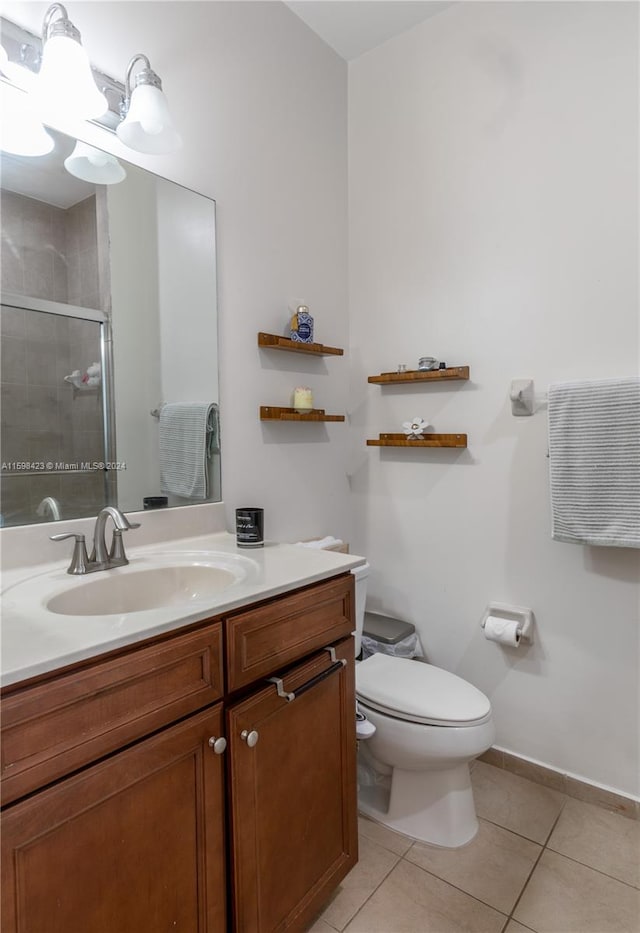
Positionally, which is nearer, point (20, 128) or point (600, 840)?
point (20, 128)

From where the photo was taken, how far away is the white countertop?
0.75 metres

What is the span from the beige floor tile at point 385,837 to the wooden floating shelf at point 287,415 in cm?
133

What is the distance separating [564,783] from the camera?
1.75 metres

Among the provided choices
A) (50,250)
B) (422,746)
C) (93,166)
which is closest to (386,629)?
(422,746)

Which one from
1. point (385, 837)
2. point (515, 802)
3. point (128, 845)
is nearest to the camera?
point (128, 845)

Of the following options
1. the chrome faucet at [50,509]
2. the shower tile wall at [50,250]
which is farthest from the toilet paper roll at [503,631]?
the shower tile wall at [50,250]

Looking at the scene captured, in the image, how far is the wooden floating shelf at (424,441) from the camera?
6.21 ft

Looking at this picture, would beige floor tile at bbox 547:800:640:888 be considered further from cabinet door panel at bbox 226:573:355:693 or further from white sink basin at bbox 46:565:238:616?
white sink basin at bbox 46:565:238:616

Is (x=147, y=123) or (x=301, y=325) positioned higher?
(x=147, y=123)

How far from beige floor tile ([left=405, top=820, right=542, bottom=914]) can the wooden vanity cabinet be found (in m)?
0.31

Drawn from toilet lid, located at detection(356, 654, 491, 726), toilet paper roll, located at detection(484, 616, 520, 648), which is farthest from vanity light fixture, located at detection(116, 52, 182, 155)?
toilet paper roll, located at detection(484, 616, 520, 648)

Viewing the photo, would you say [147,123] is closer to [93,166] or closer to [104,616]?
[93,166]

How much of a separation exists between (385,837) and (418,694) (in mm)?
453

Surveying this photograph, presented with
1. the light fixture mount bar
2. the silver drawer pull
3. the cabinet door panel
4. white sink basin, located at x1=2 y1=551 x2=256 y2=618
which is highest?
the light fixture mount bar
